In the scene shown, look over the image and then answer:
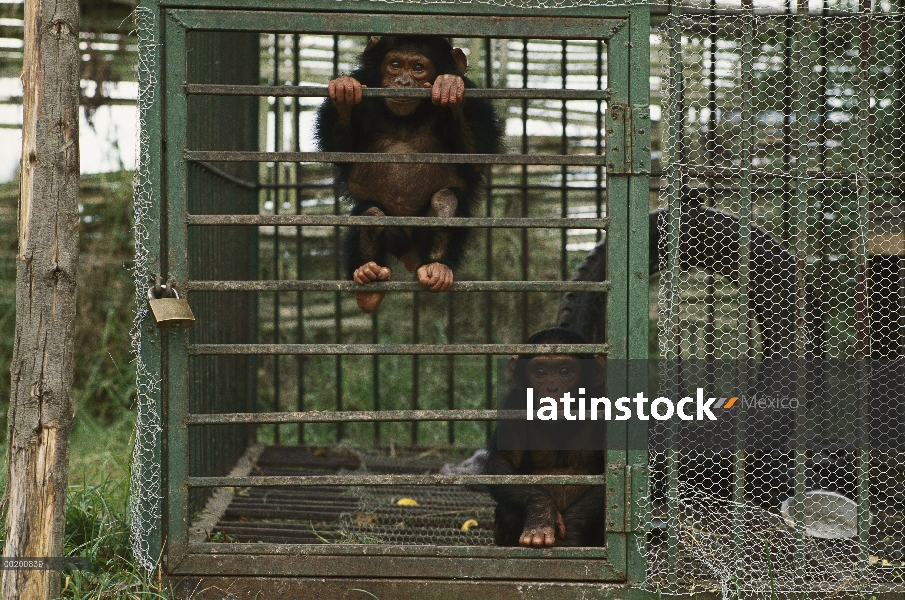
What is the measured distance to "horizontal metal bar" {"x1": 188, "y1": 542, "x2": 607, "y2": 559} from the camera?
10.2 ft

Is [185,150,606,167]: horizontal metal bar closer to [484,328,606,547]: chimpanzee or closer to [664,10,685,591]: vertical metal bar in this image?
[664,10,685,591]: vertical metal bar

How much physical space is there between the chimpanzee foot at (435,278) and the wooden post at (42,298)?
125 centimetres

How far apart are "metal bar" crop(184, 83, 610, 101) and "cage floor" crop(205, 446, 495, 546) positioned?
1818mm

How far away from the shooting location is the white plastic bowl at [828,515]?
136 inches

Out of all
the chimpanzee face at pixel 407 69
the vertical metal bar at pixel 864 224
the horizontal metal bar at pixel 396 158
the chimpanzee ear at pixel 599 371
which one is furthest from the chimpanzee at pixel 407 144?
the vertical metal bar at pixel 864 224

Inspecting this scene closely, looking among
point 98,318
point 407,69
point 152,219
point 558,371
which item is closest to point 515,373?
point 558,371

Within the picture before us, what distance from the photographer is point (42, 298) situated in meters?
2.85

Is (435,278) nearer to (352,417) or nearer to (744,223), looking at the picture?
(352,417)

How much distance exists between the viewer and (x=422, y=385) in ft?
23.9

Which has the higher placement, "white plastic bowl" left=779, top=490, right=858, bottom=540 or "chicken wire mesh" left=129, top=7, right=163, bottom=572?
"chicken wire mesh" left=129, top=7, right=163, bottom=572

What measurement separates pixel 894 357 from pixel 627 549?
5.38ft

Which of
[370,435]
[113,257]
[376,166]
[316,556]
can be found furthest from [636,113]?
[113,257]

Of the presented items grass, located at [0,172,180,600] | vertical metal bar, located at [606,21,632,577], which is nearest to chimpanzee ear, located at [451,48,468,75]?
vertical metal bar, located at [606,21,632,577]

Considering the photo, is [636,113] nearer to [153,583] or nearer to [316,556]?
[316,556]
